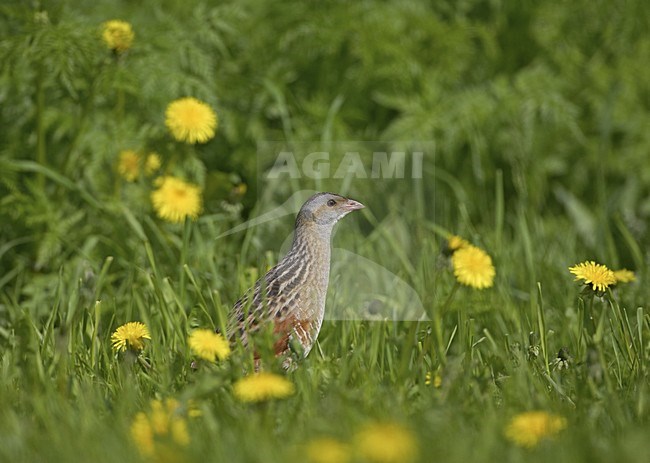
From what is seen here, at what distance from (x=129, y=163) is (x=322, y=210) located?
1315mm

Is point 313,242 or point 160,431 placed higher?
point 313,242

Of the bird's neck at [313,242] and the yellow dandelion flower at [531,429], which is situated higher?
the bird's neck at [313,242]

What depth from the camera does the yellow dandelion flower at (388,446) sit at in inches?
96.2

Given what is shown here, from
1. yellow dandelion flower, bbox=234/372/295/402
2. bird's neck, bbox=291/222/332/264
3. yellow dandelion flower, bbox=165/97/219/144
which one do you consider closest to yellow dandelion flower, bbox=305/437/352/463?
yellow dandelion flower, bbox=234/372/295/402

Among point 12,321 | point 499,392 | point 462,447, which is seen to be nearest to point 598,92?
point 499,392

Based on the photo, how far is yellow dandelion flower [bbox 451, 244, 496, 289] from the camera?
3582 millimetres

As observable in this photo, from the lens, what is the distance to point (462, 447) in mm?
2609

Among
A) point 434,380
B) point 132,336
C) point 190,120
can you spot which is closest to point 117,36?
point 190,120

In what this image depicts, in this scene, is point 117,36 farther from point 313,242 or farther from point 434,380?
point 434,380

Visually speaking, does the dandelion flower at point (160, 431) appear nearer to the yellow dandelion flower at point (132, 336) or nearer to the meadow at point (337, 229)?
the meadow at point (337, 229)

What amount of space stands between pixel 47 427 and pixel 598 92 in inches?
172

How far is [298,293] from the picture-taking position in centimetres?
389

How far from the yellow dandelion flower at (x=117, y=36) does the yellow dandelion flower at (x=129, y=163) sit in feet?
1.86

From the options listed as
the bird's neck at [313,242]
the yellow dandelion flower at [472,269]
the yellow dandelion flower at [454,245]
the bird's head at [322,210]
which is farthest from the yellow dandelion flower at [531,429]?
the bird's head at [322,210]
